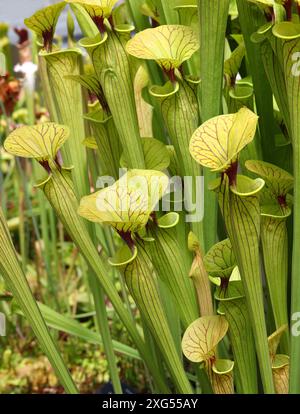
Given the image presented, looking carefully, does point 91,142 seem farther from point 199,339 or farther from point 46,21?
point 199,339

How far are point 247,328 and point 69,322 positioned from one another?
12.5 inches

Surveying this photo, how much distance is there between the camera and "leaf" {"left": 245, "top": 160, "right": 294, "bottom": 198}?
693 millimetres

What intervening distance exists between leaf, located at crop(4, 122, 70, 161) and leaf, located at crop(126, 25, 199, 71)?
0.37 feet

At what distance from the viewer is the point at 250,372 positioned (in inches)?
29.2

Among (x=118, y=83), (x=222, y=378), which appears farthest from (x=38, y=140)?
(x=222, y=378)

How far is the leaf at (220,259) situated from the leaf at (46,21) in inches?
12.2

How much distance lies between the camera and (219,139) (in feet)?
1.96

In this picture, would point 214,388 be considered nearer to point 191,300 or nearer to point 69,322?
point 191,300

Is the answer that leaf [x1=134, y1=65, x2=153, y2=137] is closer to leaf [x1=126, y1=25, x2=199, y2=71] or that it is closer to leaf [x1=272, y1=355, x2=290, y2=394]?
leaf [x1=126, y1=25, x2=199, y2=71]

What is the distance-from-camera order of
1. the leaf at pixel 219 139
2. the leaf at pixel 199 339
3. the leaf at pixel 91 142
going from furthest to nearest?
1. the leaf at pixel 91 142
2. the leaf at pixel 199 339
3. the leaf at pixel 219 139

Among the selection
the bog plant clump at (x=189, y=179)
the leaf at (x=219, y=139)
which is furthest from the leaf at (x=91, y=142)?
the leaf at (x=219, y=139)

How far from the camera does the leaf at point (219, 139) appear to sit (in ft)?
1.92

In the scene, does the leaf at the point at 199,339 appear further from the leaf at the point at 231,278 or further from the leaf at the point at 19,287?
the leaf at the point at 19,287

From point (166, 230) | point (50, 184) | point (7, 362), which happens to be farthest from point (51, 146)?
point (7, 362)
